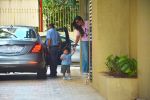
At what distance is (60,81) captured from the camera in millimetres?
14633

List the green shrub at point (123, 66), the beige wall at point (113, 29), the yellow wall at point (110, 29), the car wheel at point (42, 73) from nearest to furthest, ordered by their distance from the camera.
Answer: the green shrub at point (123, 66)
the beige wall at point (113, 29)
the yellow wall at point (110, 29)
the car wheel at point (42, 73)

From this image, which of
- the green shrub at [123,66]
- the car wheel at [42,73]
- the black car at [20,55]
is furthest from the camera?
the car wheel at [42,73]

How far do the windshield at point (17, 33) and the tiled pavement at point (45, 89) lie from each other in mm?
1206

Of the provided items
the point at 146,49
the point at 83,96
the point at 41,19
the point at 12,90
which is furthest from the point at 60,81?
the point at 41,19

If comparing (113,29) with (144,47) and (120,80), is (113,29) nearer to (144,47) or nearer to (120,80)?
(120,80)

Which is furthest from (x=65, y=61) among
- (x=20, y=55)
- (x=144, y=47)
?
(x=144, y=47)

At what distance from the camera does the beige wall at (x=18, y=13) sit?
2841cm

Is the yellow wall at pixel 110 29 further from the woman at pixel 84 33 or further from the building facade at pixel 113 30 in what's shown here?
the woman at pixel 84 33

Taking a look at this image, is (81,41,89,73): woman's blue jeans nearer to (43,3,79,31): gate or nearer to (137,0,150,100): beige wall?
(137,0,150,100): beige wall

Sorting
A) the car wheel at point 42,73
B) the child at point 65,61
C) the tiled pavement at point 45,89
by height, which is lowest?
the tiled pavement at point 45,89

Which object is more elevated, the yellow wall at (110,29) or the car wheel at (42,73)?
the yellow wall at (110,29)

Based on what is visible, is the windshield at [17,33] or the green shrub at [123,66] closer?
the green shrub at [123,66]

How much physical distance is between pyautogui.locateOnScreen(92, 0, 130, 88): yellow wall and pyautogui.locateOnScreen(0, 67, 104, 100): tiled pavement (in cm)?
74

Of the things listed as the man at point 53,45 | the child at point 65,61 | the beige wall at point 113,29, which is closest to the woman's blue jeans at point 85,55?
the child at point 65,61
